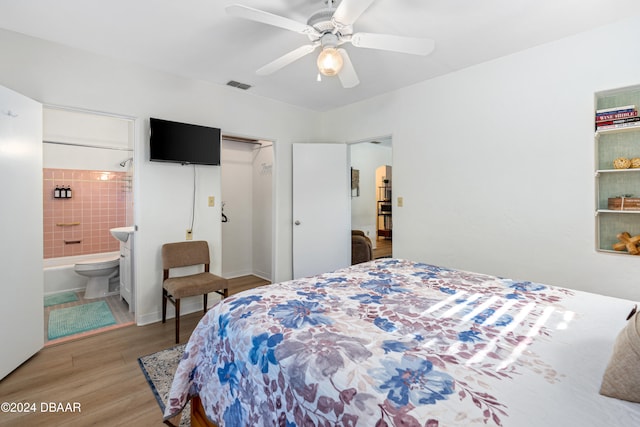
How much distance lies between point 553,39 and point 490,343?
8.43 ft

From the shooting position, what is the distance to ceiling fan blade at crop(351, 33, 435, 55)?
1698 millimetres

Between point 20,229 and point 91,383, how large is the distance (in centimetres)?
120

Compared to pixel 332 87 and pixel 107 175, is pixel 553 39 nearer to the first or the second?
pixel 332 87

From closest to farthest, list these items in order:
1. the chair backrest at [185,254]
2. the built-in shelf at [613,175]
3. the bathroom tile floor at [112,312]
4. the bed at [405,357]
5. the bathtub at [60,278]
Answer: the bed at [405,357]
the built-in shelf at [613,175]
the bathroom tile floor at [112,312]
the chair backrest at [185,254]
the bathtub at [60,278]

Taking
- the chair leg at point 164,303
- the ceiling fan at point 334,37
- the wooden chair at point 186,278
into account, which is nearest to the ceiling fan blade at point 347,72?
the ceiling fan at point 334,37

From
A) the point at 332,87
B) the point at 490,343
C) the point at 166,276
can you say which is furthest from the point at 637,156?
the point at 166,276

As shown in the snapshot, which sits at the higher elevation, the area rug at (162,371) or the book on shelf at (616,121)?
the book on shelf at (616,121)

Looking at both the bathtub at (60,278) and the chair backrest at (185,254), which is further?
the bathtub at (60,278)

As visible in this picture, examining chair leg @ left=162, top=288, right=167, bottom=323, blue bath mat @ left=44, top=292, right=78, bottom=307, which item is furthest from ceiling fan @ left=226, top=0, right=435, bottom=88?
→ blue bath mat @ left=44, top=292, right=78, bottom=307

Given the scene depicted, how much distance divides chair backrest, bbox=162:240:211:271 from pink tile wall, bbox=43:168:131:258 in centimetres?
214

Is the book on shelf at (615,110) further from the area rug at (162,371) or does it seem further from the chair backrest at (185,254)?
the chair backrest at (185,254)

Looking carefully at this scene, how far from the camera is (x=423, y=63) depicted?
107 inches

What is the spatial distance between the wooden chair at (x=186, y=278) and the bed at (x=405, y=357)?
1338mm

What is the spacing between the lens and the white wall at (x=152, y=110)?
234 cm
